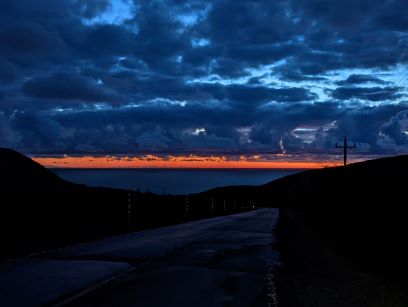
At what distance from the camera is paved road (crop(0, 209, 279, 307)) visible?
27.1ft

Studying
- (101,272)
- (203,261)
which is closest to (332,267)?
(203,261)

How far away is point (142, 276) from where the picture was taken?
1048 centimetres

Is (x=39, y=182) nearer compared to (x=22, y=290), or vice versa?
(x=22, y=290)

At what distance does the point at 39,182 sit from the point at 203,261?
86641 millimetres

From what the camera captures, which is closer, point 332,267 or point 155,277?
point 155,277

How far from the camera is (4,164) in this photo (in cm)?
10069

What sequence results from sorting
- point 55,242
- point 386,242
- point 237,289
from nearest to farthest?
point 237,289 < point 55,242 < point 386,242

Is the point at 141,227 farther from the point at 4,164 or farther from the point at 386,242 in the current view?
the point at 4,164

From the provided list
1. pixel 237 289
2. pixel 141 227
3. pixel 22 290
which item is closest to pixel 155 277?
pixel 237 289

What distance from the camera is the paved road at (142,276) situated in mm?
8266

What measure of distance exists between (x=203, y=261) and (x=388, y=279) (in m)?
4.26

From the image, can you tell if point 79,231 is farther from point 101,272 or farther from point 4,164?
point 4,164

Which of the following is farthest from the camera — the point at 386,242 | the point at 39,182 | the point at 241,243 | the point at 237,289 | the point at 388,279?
the point at 39,182

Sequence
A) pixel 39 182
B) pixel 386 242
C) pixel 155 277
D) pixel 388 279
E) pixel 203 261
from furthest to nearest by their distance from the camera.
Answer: pixel 39 182 → pixel 386 242 → pixel 203 261 → pixel 388 279 → pixel 155 277
